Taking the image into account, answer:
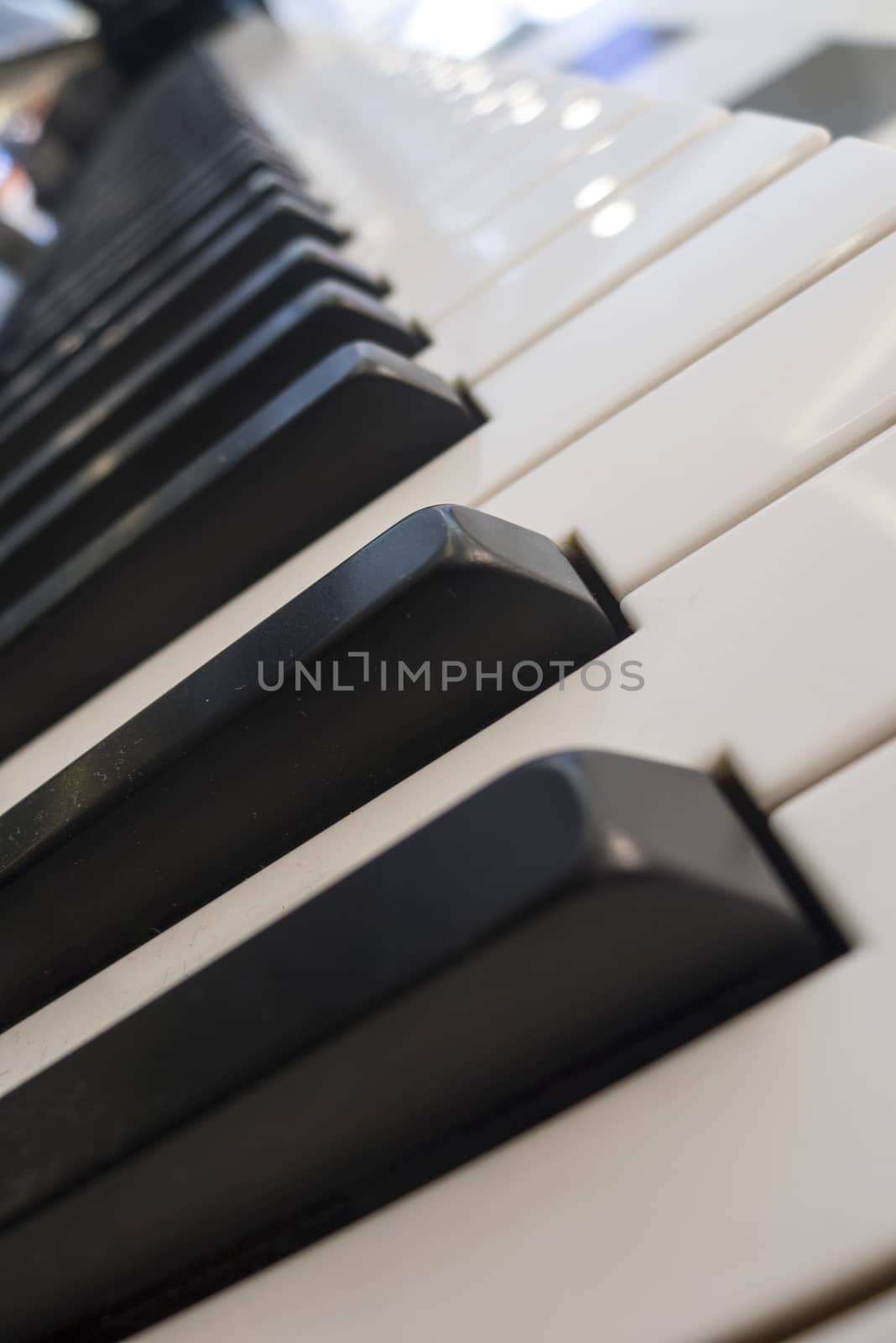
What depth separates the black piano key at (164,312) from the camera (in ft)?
2.78

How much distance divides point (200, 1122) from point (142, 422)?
1.88ft

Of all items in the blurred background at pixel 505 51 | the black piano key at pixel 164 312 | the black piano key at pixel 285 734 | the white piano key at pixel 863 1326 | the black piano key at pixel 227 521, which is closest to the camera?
the white piano key at pixel 863 1326

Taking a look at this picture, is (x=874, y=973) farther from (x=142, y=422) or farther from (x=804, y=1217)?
(x=142, y=422)

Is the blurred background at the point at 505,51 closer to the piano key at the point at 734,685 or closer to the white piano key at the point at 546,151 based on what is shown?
the white piano key at the point at 546,151

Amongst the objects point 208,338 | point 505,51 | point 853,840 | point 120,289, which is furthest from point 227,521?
point 505,51

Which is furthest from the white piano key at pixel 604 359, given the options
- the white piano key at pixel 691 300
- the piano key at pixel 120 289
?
the piano key at pixel 120 289

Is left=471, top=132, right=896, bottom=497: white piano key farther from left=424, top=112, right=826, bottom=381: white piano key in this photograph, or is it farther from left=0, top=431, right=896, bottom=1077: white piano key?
left=0, top=431, right=896, bottom=1077: white piano key

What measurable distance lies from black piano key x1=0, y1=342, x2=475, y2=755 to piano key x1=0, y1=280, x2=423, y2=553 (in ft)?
0.31

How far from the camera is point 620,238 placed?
578mm

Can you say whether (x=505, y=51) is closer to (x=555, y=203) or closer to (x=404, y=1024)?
(x=555, y=203)

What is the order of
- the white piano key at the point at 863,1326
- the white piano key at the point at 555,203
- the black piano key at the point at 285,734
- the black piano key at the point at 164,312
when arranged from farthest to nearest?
the black piano key at the point at 164,312, the white piano key at the point at 555,203, the black piano key at the point at 285,734, the white piano key at the point at 863,1326

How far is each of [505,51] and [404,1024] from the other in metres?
2.99

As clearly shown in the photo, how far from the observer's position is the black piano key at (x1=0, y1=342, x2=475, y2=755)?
52 centimetres

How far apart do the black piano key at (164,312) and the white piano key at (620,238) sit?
32cm
